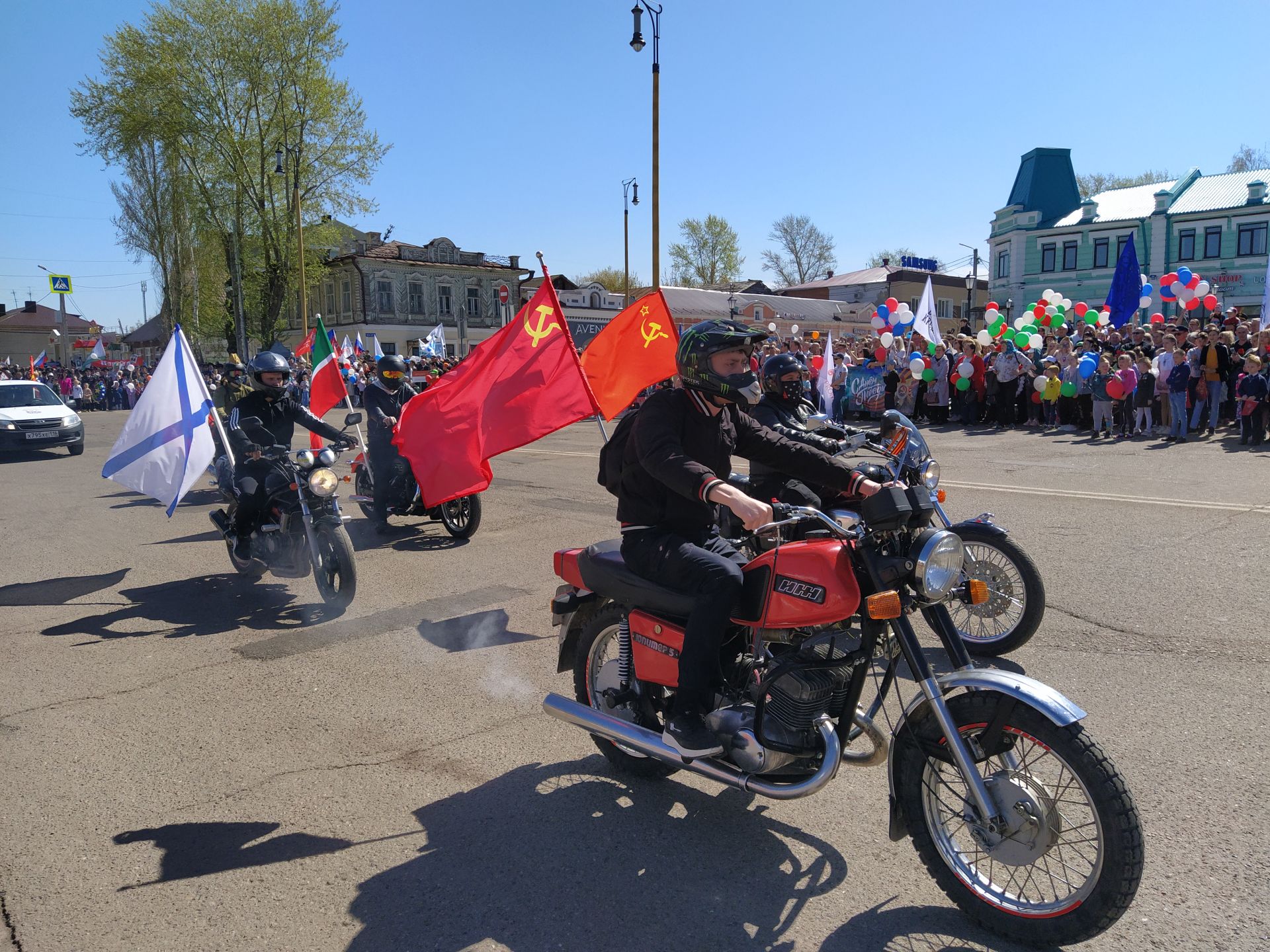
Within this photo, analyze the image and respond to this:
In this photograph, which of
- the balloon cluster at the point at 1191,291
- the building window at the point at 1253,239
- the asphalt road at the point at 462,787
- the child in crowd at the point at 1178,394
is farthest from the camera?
the building window at the point at 1253,239

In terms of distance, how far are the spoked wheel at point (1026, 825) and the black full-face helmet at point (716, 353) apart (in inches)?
55.3

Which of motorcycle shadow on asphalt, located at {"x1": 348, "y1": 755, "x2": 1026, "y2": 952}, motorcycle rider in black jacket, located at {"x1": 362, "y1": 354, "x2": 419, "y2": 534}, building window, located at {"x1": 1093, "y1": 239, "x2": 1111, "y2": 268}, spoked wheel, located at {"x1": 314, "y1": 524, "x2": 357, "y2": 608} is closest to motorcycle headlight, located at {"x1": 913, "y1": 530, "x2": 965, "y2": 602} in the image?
motorcycle shadow on asphalt, located at {"x1": 348, "y1": 755, "x2": 1026, "y2": 952}

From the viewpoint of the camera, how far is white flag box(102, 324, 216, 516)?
778cm

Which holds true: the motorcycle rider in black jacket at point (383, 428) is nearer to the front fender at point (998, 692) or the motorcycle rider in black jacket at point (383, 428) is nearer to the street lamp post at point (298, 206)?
the front fender at point (998, 692)

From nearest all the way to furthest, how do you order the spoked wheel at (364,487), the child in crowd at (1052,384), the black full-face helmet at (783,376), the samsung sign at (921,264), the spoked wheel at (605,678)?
the spoked wheel at (605,678), the black full-face helmet at (783,376), the spoked wheel at (364,487), the child in crowd at (1052,384), the samsung sign at (921,264)

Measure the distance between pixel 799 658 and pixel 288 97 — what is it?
47594 millimetres

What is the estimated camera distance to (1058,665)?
5.21 m

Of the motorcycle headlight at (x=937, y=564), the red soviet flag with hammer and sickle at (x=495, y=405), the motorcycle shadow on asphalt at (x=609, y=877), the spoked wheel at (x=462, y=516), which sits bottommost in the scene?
the motorcycle shadow on asphalt at (x=609, y=877)

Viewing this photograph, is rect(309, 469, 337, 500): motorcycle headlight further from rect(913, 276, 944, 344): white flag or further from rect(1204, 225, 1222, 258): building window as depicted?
rect(1204, 225, 1222, 258): building window

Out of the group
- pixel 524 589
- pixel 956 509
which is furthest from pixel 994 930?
pixel 956 509

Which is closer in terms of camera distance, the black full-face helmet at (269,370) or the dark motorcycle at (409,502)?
the black full-face helmet at (269,370)

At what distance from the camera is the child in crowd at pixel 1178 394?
1578 cm

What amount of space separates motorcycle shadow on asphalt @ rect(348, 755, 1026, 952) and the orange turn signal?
1.01 m

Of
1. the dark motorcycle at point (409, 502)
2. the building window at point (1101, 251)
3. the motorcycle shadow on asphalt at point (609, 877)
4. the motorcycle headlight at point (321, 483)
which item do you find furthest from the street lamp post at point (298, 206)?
the building window at point (1101, 251)
